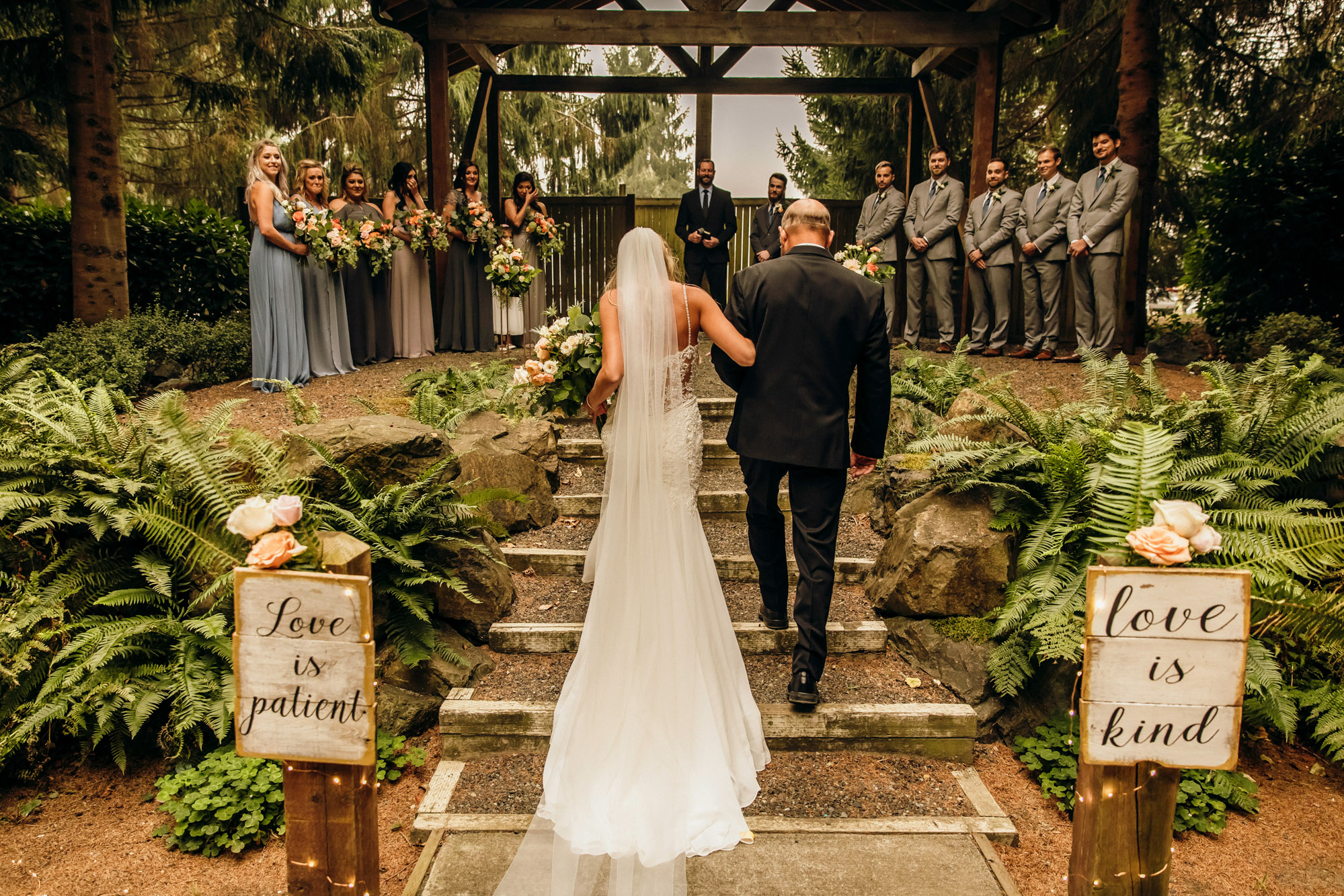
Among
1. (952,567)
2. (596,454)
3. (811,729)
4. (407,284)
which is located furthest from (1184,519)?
(407,284)

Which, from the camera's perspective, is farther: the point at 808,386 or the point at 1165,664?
the point at 808,386

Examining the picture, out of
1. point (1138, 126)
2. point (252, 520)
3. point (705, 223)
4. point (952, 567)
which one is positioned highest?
point (1138, 126)

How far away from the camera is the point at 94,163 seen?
30.9 ft

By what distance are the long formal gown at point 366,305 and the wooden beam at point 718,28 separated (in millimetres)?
2718

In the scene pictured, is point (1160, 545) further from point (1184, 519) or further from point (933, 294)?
point (933, 294)

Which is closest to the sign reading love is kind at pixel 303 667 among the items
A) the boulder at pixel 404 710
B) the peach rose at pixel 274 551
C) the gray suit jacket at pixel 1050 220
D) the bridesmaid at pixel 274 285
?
the peach rose at pixel 274 551

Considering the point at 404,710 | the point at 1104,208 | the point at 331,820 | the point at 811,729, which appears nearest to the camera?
the point at 331,820

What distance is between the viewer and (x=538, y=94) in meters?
21.3

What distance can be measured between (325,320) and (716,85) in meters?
6.92

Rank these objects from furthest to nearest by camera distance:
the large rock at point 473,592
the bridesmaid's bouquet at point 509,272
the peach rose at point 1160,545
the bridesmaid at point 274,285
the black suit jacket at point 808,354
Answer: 1. the bridesmaid's bouquet at point 509,272
2. the bridesmaid at point 274,285
3. the large rock at point 473,592
4. the black suit jacket at point 808,354
5. the peach rose at point 1160,545

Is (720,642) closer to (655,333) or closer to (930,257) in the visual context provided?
(655,333)

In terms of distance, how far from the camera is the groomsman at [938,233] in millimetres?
10930

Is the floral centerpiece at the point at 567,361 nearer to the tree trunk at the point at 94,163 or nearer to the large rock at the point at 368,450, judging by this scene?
the large rock at the point at 368,450

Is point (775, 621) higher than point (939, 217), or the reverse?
point (939, 217)
